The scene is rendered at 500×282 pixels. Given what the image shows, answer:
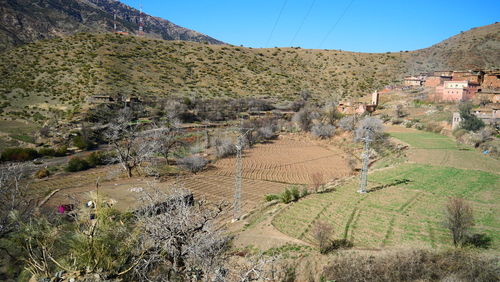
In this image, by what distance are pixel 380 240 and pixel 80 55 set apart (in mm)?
52929

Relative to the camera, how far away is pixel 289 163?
28.6 m

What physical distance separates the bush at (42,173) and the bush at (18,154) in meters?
4.21

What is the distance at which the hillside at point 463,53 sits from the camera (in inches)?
2285

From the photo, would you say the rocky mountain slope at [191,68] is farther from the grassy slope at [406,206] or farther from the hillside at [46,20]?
the grassy slope at [406,206]

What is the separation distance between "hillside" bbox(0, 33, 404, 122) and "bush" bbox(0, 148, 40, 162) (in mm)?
10674

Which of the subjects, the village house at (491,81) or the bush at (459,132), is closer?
the bush at (459,132)

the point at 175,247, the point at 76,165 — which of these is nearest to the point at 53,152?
the point at 76,165

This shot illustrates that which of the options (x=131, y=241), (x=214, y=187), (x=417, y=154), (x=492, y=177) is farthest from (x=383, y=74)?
(x=131, y=241)

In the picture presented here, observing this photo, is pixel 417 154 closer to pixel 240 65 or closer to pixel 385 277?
pixel 385 277

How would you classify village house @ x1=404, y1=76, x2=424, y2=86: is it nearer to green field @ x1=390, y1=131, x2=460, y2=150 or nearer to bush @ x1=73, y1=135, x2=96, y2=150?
green field @ x1=390, y1=131, x2=460, y2=150

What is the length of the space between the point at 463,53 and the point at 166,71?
57339 mm

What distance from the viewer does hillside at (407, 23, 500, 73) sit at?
5803 cm

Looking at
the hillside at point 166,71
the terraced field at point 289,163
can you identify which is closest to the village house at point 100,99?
the hillside at point 166,71

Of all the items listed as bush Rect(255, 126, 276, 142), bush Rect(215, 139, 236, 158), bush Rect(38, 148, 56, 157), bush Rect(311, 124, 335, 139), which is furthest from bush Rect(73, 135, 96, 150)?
bush Rect(311, 124, 335, 139)
